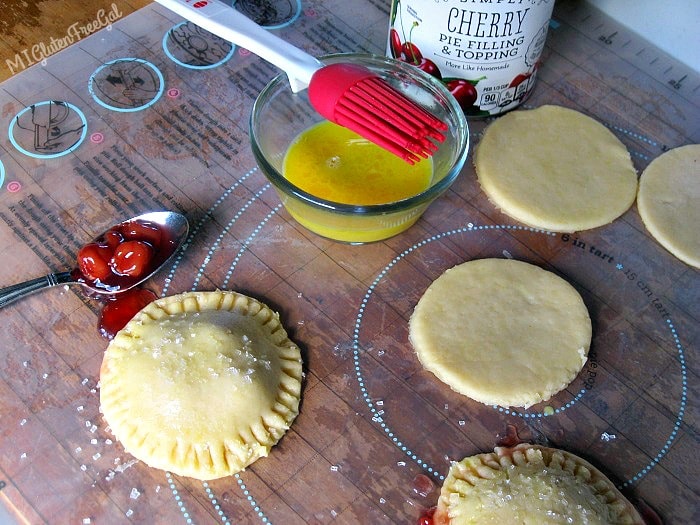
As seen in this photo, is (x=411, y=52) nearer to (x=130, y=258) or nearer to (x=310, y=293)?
(x=310, y=293)

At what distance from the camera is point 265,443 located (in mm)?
1081

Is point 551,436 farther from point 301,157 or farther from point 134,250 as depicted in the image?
point 134,250

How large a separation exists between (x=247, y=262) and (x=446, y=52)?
55cm

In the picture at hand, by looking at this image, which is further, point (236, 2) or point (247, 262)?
point (236, 2)

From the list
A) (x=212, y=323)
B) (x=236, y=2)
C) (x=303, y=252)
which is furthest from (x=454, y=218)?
(x=236, y=2)

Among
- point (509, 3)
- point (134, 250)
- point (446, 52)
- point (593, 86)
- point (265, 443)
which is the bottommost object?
point (265, 443)

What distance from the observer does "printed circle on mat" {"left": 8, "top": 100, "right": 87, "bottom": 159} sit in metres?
1.40

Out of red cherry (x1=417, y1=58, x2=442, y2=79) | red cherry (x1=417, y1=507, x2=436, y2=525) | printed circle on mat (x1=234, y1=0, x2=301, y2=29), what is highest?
red cherry (x1=417, y1=58, x2=442, y2=79)

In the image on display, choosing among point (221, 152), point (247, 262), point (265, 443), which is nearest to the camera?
point (265, 443)

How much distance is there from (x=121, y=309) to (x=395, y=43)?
2.44ft

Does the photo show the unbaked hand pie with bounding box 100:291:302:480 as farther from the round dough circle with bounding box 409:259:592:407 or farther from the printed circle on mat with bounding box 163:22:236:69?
the printed circle on mat with bounding box 163:22:236:69

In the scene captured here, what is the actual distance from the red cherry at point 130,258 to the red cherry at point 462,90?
0.67m

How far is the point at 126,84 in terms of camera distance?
1.50 meters

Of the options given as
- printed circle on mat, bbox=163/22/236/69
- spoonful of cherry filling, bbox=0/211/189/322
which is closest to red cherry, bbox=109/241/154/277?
spoonful of cherry filling, bbox=0/211/189/322
